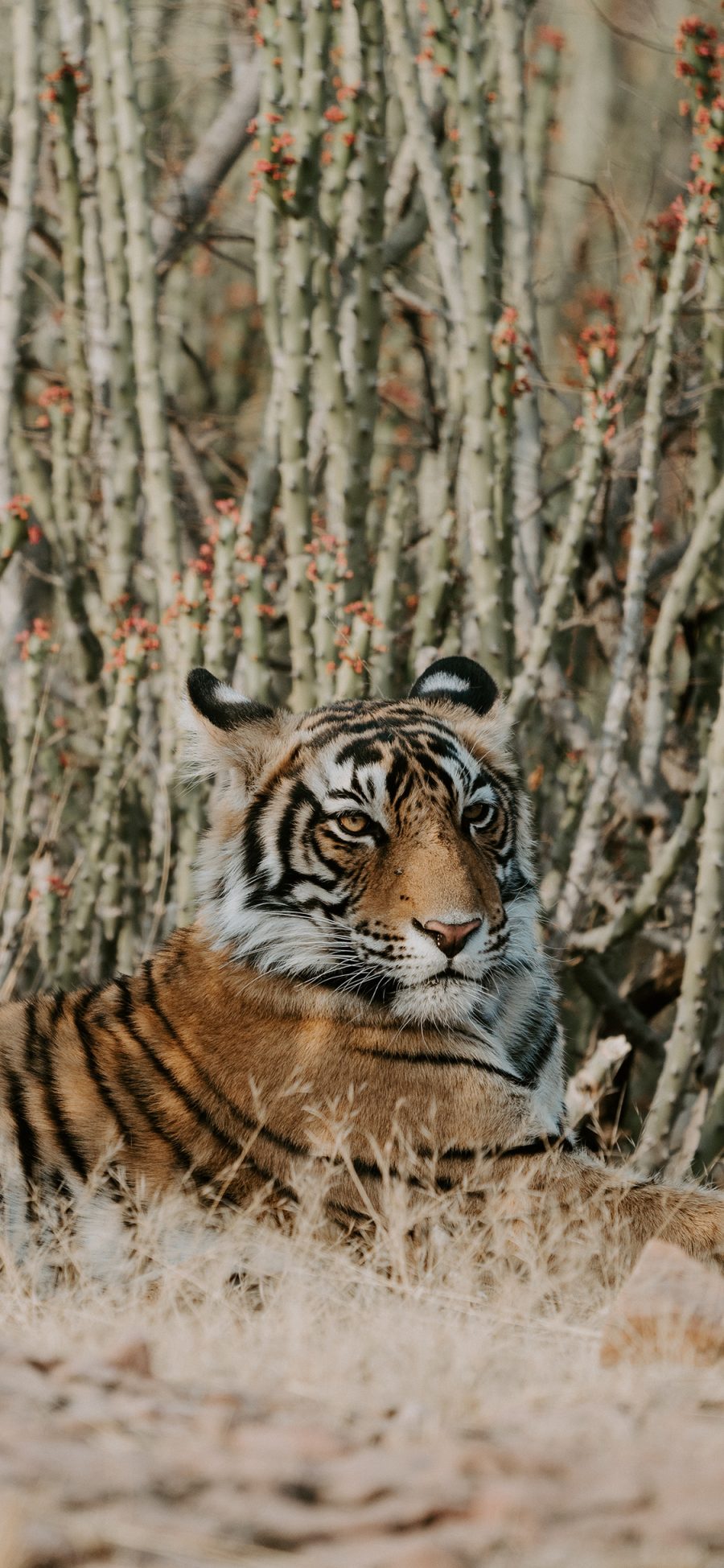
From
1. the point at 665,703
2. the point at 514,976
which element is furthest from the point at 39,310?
the point at 514,976

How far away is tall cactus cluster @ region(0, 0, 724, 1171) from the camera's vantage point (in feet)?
17.9

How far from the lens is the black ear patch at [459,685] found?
4.32 metres

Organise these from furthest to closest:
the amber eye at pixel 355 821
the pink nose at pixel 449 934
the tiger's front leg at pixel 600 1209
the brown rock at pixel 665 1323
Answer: the amber eye at pixel 355 821 < the pink nose at pixel 449 934 < the tiger's front leg at pixel 600 1209 < the brown rock at pixel 665 1323

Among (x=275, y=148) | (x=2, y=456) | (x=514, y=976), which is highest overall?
(x=275, y=148)

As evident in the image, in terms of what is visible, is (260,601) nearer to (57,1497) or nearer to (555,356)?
(57,1497)

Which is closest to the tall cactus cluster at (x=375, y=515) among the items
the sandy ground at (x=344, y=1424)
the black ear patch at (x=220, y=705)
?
the black ear patch at (x=220, y=705)

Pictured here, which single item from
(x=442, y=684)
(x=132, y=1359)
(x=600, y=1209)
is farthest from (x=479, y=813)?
(x=132, y=1359)

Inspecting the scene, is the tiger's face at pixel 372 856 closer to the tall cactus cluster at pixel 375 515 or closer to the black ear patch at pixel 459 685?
the black ear patch at pixel 459 685

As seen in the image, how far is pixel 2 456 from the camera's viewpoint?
243 inches

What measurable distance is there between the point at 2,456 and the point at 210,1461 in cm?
496

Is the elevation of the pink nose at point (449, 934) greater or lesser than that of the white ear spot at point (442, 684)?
lesser

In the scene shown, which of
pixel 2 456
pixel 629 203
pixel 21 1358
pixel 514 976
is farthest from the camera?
pixel 629 203

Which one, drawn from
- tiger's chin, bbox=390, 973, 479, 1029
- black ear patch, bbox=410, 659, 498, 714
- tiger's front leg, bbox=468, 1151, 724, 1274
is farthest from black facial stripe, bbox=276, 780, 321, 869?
tiger's front leg, bbox=468, 1151, 724, 1274

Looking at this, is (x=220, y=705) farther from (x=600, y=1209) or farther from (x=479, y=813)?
(x=600, y=1209)
